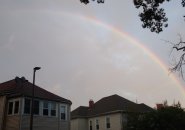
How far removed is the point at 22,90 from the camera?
114 ft

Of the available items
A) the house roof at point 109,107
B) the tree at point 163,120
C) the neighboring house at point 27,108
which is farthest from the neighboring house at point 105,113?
the neighboring house at point 27,108

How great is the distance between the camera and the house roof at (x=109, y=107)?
50144 mm

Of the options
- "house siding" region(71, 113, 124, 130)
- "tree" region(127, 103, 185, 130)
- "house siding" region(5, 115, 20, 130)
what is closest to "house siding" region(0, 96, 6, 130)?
"house siding" region(5, 115, 20, 130)

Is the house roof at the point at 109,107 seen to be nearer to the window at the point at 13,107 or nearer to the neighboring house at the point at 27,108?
the neighboring house at the point at 27,108

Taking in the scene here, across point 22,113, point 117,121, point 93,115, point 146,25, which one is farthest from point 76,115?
point 146,25

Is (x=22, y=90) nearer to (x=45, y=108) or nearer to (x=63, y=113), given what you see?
(x=45, y=108)

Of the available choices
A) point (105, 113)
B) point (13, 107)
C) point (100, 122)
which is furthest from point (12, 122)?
point (100, 122)

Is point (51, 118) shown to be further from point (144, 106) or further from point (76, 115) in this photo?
point (144, 106)

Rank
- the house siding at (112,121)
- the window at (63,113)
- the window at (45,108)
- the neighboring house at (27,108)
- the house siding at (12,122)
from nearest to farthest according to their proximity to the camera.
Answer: the house siding at (12,122) < the neighboring house at (27,108) < the window at (45,108) < the window at (63,113) < the house siding at (112,121)

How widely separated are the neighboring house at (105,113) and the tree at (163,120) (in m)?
10.9

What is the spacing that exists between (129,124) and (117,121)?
1227 centimetres

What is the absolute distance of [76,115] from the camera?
55.8m

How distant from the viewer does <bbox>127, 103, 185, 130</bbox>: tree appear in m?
34.6

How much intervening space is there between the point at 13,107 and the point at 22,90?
7.12ft
